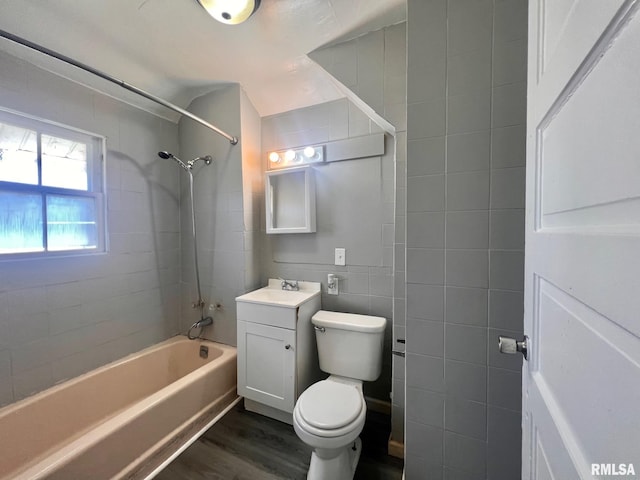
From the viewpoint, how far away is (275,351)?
5.32ft

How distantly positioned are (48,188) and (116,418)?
139cm

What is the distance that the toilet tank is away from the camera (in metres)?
1.54

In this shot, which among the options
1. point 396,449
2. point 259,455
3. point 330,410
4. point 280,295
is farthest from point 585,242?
point 259,455

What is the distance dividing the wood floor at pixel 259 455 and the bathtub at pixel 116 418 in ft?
0.41

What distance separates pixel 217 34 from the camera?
1.45 m

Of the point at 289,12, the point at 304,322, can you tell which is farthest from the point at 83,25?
the point at 304,322

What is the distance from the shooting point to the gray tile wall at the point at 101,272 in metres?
1.38

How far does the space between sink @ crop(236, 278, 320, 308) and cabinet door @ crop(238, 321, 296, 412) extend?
0.17 metres

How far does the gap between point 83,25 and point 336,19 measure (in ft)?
4.52

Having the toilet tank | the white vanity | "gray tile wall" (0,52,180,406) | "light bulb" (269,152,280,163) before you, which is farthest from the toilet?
"gray tile wall" (0,52,180,406)

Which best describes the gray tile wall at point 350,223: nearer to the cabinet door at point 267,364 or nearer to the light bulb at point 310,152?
the light bulb at point 310,152
